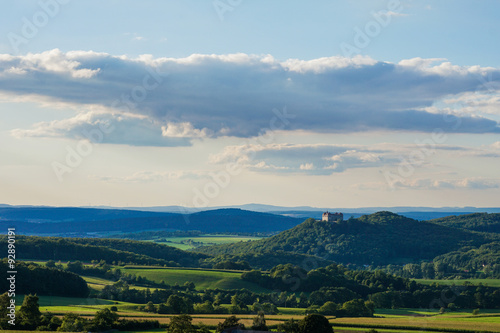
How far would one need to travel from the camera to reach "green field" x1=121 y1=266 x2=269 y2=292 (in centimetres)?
17150

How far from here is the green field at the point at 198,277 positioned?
172 m

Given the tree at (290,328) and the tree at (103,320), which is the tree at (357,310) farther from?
the tree at (103,320)

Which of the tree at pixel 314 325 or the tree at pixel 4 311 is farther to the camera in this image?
the tree at pixel 4 311

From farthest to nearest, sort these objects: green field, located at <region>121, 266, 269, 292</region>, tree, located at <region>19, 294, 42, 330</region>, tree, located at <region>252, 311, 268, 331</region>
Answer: green field, located at <region>121, 266, 269, 292</region> < tree, located at <region>252, 311, 268, 331</region> < tree, located at <region>19, 294, 42, 330</region>

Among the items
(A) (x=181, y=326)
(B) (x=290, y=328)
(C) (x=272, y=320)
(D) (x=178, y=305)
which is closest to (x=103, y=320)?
(A) (x=181, y=326)

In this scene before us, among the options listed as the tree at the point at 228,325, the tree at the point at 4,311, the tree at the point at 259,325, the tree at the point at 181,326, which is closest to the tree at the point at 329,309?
the tree at the point at 259,325

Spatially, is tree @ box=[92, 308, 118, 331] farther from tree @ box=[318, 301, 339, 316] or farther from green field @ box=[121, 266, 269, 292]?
green field @ box=[121, 266, 269, 292]

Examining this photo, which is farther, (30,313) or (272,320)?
(272,320)

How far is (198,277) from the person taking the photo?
17888cm

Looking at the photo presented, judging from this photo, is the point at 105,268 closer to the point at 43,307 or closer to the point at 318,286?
the point at 318,286

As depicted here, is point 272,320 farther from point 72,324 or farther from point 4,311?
point 4,311

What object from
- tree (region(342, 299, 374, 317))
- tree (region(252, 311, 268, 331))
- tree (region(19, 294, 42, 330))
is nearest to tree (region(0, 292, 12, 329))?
tree (region(19, 294, 42, 330))

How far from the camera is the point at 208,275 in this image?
7165 inches

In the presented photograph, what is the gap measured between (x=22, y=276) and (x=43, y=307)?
23007 mm
